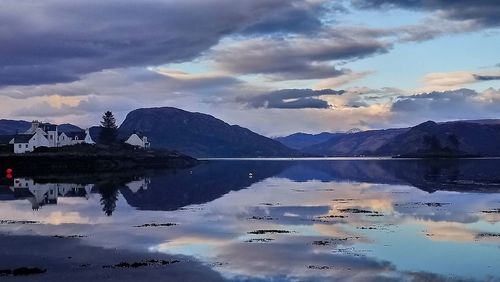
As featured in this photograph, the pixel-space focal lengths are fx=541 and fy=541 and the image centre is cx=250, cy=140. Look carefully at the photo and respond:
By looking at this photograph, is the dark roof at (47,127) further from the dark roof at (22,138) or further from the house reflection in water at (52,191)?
the house reflection in water at (52,191)

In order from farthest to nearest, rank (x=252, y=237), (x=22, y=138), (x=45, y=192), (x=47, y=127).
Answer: (x=47, y=127)
(x=22, y=138)
(x=45, y=192)
(x=252, y=237)

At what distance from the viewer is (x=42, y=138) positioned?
16488cm

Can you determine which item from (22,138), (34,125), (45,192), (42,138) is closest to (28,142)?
(22,138)

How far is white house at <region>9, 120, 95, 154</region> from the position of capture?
158250 mm

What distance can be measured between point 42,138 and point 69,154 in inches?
854

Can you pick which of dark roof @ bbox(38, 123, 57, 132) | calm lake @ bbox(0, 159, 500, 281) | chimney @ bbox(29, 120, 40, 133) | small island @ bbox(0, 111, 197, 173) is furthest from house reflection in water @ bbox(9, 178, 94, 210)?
chimney @ bbox(29, 120, 40, 133)

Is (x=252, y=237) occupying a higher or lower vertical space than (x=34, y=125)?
lower

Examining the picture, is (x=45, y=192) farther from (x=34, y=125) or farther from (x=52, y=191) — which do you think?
(x=34, y=125)

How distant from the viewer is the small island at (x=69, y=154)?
133875mm

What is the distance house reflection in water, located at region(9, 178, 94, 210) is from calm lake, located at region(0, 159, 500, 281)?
22.5 inches

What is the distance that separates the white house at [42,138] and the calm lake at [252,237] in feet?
296

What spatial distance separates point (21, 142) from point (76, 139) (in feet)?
116

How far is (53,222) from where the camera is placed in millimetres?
49188

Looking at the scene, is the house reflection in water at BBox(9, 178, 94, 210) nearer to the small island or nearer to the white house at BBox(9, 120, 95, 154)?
the small island
